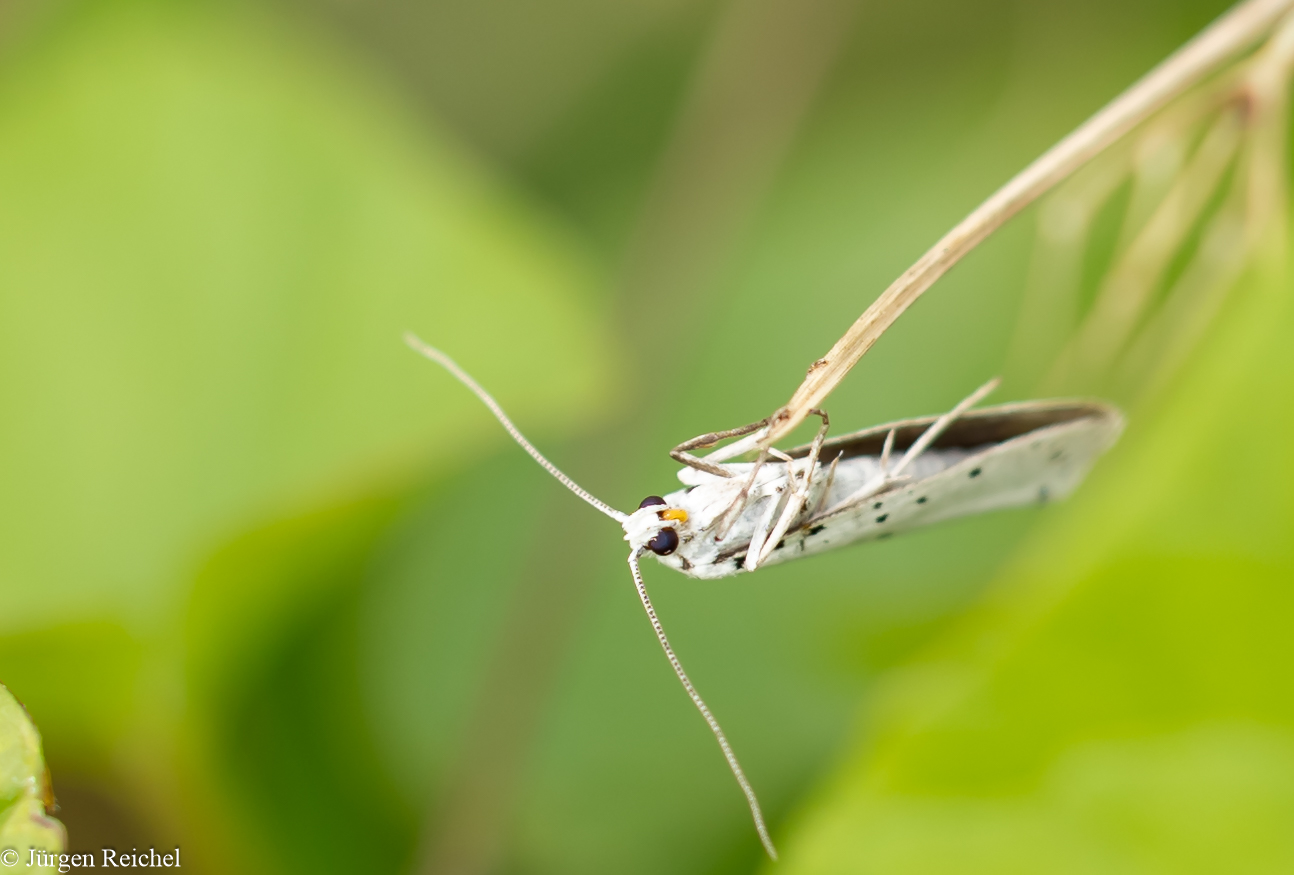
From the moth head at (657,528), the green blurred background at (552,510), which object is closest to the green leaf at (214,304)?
the green blurred background at (552,510)

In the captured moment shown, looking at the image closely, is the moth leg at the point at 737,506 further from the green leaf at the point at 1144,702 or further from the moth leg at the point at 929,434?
the green leaf at the point at 1144,702

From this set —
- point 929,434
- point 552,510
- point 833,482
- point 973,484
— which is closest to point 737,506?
point 833,482

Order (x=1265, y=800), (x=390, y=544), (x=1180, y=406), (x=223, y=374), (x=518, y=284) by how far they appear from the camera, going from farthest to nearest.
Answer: (x=390, y=544) → (x=518, y=284) → (x=223, y=374) → (x=1180, y=406) → (x=1265, y=800)

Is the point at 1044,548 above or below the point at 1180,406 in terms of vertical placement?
below

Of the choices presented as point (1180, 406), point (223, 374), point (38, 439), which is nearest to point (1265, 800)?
point (1180, 406)

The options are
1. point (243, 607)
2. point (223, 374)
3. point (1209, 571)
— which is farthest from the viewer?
point (223, 374)

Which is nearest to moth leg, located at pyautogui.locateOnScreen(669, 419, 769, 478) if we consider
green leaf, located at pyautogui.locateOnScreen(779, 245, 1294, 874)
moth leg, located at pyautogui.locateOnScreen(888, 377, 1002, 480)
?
moth leg, located at pyautogui.locateOnScreen(888, 377, 1002, 480)

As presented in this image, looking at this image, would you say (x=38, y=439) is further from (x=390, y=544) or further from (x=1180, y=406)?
(x=1180, y=406)
